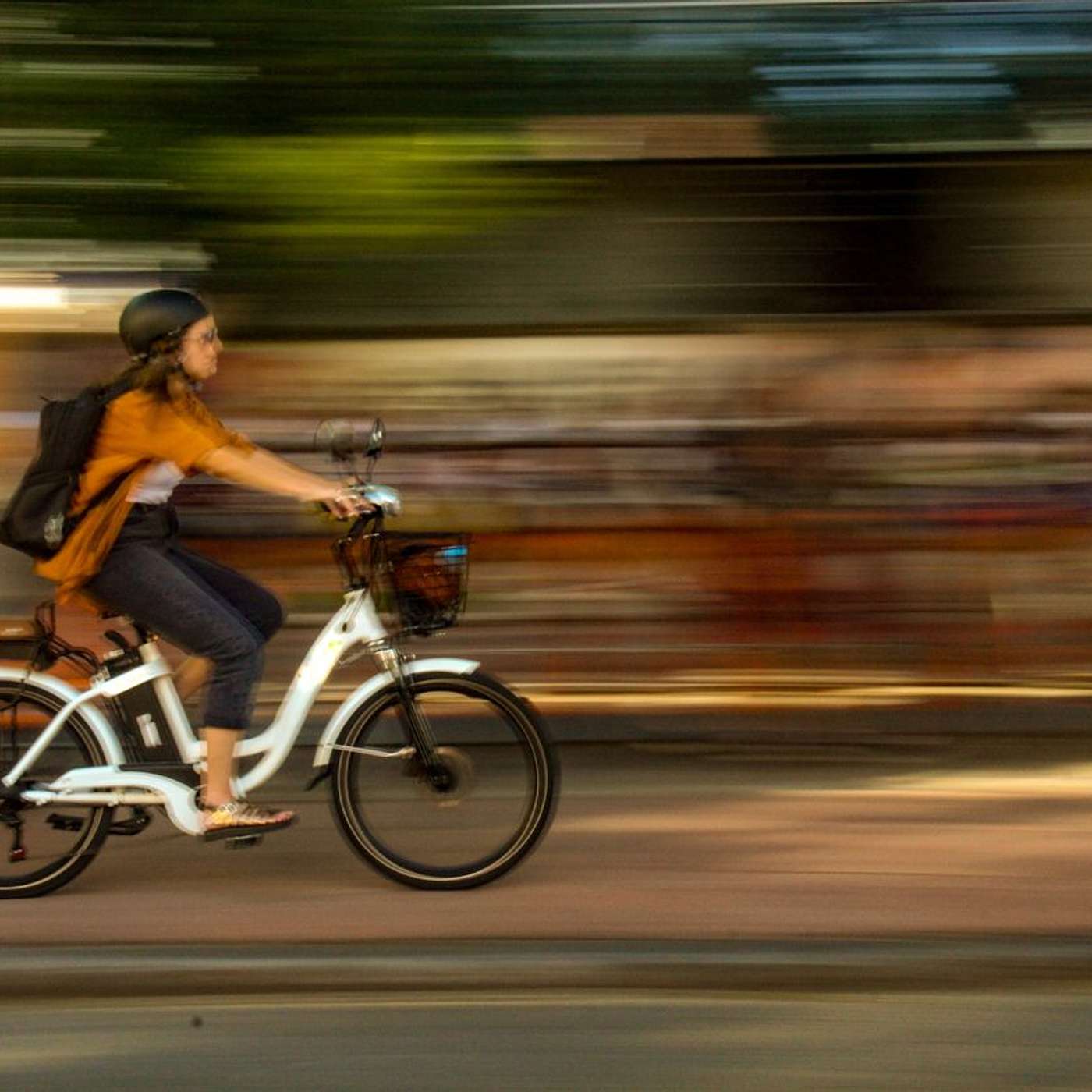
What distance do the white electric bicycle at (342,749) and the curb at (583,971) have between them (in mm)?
893

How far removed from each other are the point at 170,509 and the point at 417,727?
0.95 m

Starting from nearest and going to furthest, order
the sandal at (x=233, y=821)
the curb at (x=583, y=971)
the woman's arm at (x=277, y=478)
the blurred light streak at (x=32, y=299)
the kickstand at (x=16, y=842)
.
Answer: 1. the curb at (x=583, y=971)
2. the woman's arm at (x=277, y=478)
3. the sandal at (x=233, y=821)
4. the kickstand at (x=16, y=842)
5. the blurred light streak at (x=32, y=299)

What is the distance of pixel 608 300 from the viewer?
29.5 feet

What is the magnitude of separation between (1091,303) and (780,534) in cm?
185

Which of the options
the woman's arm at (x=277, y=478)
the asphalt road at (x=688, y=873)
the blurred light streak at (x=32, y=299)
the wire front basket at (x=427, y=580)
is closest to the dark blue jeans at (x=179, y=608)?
the woman's arm at (x=277, y=478)

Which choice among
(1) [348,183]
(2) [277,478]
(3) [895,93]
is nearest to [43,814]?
(2) [277,478]

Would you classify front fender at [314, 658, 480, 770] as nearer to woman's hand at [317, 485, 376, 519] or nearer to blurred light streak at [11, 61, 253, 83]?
woman's hand at [317, 485, 376, 519]

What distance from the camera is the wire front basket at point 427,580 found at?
5391 millimetres

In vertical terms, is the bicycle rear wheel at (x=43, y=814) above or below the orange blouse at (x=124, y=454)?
below

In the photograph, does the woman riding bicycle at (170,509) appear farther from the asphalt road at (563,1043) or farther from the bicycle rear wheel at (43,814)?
the asphalt road at (563,1043)

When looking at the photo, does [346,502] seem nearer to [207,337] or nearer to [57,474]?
[207,337]

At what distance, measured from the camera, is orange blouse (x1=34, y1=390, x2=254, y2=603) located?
209 inches

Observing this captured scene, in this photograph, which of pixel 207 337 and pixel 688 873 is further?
pixel 688 873

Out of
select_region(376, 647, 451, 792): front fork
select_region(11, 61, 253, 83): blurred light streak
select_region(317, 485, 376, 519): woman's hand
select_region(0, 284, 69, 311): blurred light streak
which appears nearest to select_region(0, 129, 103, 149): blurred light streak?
select_region(11, 61, 253, 83): blurred light streak
